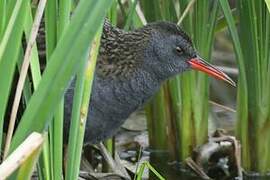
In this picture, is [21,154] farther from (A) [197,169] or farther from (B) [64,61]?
(A) [197,169]

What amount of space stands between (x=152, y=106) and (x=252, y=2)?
931 millimetres

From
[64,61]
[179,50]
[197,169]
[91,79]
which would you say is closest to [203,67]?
[179,50]

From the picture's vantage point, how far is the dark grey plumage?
351 cm

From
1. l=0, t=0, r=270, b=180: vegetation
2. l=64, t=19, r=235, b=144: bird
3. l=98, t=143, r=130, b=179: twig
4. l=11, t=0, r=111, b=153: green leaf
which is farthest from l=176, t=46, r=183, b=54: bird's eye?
l=11, t=0, r=111, b=153: green leaf

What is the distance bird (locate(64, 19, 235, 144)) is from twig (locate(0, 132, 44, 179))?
55.0 inches

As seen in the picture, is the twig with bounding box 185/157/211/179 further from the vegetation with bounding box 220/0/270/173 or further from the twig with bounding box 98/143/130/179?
the twig with bounding box 98/143/130/179

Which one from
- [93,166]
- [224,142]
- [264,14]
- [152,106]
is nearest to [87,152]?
[93,166]

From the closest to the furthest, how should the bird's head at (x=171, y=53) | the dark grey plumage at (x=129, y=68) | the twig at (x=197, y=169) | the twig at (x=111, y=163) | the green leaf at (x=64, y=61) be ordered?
the green leaf at (x=64, y=61), the dark grey plumage at (x=129, y=68), the bird's head at (x=171, y=53), the twig at (x=111, y=163), the twig at (x=197, y=169)

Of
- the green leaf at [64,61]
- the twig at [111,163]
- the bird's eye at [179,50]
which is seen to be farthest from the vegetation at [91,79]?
the bird's eye at [179,50]

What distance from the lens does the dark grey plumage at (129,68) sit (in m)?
3.51

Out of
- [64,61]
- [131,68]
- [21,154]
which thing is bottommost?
[21,154]

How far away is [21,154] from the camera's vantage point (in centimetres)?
204

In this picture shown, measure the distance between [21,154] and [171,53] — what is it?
1783 mm

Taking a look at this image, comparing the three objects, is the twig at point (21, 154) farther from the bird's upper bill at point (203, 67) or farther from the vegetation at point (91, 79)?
the bird's upper bill at point (203, 67)
